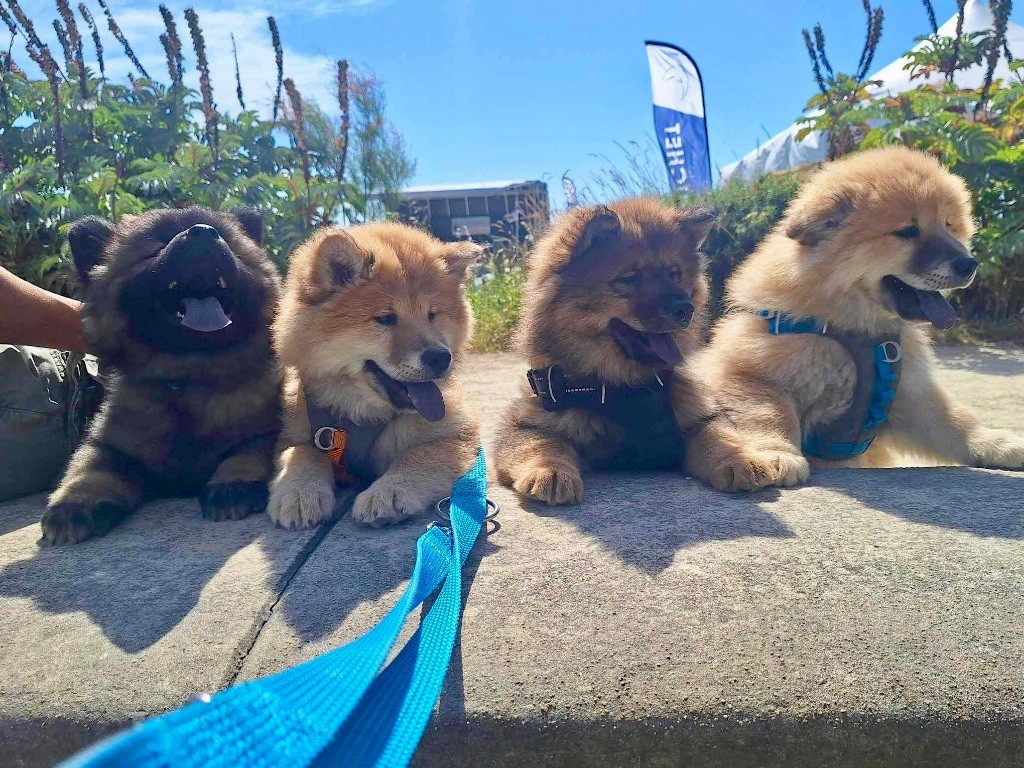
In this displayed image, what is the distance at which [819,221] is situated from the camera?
9.94 ft

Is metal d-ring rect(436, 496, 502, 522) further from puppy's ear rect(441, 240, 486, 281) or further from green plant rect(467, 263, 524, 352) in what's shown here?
green plant rect(467, 263, 524, 352)

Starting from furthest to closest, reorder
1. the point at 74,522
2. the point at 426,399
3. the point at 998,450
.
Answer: the point at 998,450 < the point at 426,399 < the point at 74,522

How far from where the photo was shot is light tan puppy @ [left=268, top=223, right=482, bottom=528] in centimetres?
269

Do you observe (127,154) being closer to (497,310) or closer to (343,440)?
(497,310)

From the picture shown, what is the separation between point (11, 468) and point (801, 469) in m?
3.21

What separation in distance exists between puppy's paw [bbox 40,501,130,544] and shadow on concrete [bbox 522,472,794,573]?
1.45m

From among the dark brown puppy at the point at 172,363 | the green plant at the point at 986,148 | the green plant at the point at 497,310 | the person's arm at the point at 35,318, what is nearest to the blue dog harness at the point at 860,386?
the dark brown puppy at the point at 172,363

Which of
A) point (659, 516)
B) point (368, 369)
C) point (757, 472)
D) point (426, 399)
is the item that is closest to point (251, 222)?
point (368, 369)

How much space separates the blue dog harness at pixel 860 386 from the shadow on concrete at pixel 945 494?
187 millimetres

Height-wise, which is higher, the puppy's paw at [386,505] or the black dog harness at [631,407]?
the black dog harness at [631,407]

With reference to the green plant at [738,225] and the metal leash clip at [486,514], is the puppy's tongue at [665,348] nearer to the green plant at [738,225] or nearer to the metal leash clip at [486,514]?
the metal leash clip at [486,514]

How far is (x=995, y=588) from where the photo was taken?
179 centimetres

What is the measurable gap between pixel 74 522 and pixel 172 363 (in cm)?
62

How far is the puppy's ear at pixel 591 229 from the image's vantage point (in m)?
2.86
